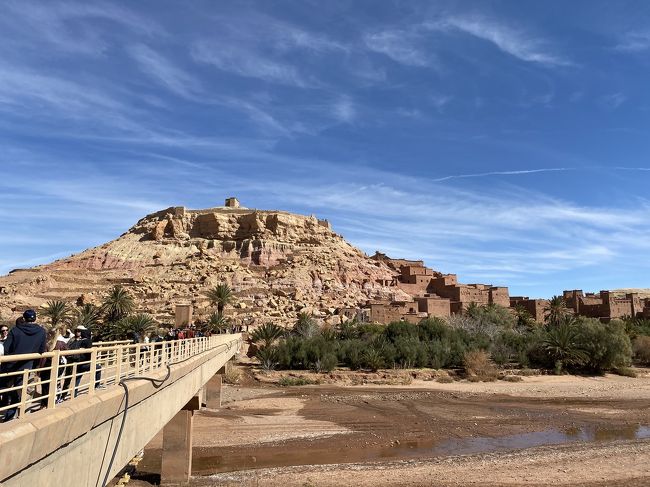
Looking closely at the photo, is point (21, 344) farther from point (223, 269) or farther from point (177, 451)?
point (223, 269)

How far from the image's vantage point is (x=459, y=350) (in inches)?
1684

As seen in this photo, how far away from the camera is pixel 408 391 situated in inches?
1378

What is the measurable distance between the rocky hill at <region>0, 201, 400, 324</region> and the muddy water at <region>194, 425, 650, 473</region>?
38.0 metres

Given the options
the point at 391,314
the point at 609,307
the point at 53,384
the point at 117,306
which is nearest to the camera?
the point at 53,384

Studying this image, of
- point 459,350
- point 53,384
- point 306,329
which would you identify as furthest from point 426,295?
point 53,384

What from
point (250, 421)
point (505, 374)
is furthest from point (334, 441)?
point (505, 374)

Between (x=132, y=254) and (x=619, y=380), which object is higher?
(x=132, y=254)

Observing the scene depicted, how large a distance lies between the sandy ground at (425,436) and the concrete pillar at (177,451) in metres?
0.62

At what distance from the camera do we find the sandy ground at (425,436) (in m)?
16.3

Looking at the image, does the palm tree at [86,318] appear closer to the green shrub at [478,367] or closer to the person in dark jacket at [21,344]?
the green shrub at [478,367]

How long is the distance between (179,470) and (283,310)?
47821 millimetres

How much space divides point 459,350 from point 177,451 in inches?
1225

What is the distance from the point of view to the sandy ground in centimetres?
1633

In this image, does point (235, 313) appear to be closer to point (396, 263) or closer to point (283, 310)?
point (283, 310)
